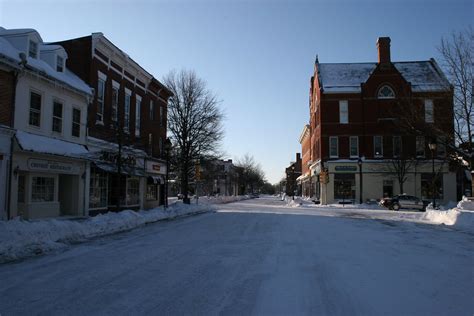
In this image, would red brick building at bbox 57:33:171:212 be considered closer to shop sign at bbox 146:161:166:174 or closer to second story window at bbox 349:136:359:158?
shop sign at bbox 146:161:166:174

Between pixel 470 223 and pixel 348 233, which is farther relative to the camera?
pixel 470 223

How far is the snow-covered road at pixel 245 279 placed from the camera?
6.43m

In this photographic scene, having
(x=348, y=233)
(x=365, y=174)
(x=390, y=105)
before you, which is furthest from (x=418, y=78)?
(x=348, y=233)

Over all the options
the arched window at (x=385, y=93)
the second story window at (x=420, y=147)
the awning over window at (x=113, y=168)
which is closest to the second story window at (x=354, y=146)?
the arched window at (x=385, y=93)

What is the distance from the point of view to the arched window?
5112 centimetres

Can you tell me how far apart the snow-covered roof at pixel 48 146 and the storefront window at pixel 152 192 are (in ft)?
37.7

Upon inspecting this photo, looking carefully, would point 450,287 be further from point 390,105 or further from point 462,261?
point 390,105

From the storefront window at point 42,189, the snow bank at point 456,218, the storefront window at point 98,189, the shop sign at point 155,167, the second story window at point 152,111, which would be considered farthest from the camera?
the second story window at point 152,111

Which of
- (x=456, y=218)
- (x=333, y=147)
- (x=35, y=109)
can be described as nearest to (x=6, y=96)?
(x=35, y=109)

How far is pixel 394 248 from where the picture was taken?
12898mm

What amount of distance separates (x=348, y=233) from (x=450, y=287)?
9.62 meters

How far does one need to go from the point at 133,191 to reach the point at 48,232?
59.3 feet

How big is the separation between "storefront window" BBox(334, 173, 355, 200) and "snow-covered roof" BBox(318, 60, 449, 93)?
10.3m

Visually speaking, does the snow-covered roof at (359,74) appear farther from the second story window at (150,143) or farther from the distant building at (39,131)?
the distant building at (39,131)
